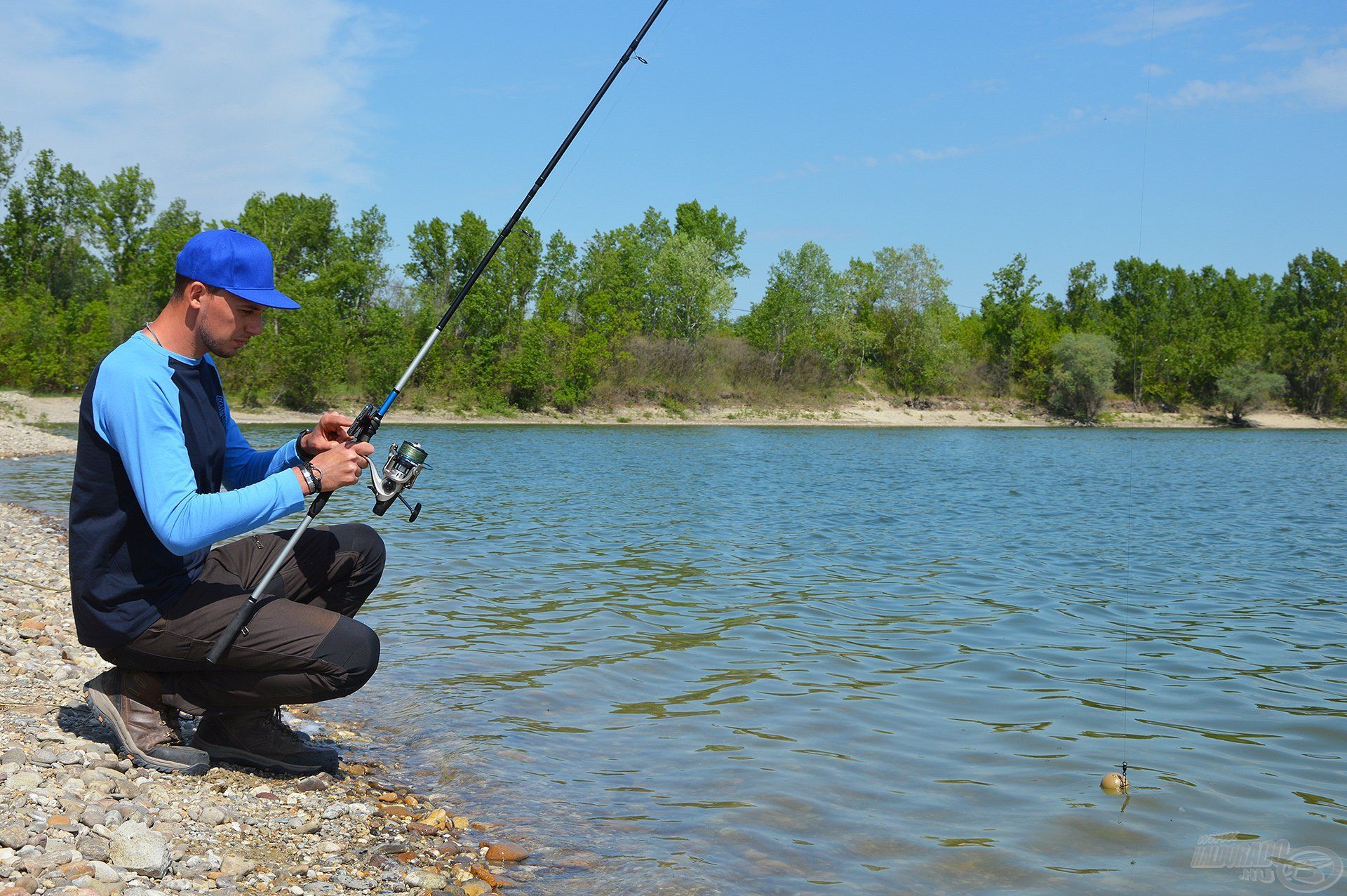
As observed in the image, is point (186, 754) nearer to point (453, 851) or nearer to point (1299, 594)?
point (453, 851)

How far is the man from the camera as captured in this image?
2.88m

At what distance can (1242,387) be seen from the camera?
60188 mm

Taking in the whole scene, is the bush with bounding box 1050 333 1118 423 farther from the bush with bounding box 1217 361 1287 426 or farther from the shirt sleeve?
the shirt sleeve

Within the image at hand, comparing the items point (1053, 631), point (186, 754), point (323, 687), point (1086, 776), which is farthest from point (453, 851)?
point (1053, 631)

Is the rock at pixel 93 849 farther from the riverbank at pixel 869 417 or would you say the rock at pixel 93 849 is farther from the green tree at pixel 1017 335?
the green tree at pixel 1017 335

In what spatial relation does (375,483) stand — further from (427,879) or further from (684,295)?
(684,295)

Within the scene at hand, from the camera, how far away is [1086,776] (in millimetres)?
4426

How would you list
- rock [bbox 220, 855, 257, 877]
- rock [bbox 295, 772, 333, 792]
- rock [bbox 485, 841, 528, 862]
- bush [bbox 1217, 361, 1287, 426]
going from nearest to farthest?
1. rock [bbox 220, 855, 257, 877]
2. rock [bbox 485, 841, 528, 862]
3. rock [bbox 295, 772, 333, 792]
4. bush [bbox 1217, 361, 1287, 426]

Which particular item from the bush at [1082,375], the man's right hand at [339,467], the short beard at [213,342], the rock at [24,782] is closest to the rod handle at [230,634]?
the man's right hand at [339,467]

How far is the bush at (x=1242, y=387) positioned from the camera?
197 feet

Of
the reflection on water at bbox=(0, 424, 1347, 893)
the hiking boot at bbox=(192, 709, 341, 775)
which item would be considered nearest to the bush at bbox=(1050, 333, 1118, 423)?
the reflection on water at bbox=(0, 424, 1347, 893)

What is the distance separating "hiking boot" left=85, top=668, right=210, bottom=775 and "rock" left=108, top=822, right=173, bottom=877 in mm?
608

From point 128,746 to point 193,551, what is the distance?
0.77m

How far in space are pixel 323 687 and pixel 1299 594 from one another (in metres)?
8.72
